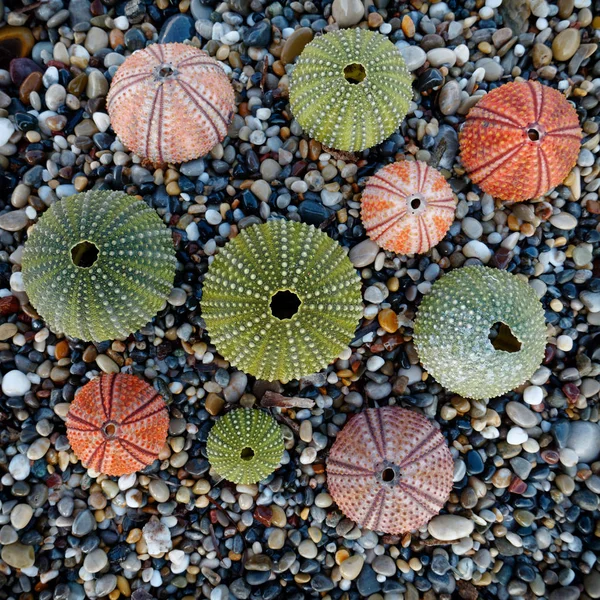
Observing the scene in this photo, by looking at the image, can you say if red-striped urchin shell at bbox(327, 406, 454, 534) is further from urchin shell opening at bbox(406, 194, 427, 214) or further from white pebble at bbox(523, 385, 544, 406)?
urchin shell opening at bbox(406, 194, 427, 214)

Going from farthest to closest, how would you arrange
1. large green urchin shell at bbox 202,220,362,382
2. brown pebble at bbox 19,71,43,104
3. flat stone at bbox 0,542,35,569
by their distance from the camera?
brown pebble at bbox 19,71,43,104 < flat stone at bbox 0,542,35,569 < large green urchin shell at bbox 202,220,362,382

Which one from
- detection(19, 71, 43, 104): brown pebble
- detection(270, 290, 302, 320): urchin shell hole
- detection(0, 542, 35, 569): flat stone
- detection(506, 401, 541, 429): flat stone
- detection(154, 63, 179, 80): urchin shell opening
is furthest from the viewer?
detection(19, 71, 43, 104): brown pebble

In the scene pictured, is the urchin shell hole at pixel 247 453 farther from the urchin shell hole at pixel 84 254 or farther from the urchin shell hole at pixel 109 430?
the urchin shell hole at pixel 84 254

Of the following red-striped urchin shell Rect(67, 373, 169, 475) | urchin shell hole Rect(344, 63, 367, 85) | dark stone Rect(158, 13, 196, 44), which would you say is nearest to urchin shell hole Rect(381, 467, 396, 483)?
red-striped urchin shell Rect(67, 373, 169, 475)

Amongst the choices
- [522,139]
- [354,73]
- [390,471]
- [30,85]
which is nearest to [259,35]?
[354,73]

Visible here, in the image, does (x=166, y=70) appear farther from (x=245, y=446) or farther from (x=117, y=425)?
(x=245, y=446)

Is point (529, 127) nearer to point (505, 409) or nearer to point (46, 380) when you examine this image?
point (505, 409)

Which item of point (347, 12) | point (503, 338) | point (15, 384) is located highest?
point (347, 12)
